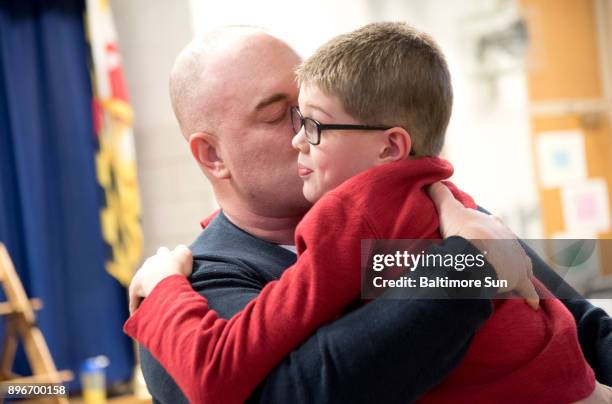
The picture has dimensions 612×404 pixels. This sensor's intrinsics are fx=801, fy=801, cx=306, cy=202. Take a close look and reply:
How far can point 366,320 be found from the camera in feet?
2.69

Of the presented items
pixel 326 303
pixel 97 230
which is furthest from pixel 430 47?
pixel 97 230

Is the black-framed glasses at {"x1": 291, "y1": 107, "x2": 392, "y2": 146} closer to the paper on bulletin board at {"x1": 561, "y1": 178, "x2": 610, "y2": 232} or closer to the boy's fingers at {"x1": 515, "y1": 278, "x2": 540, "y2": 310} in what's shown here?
the boy's fingers at {"x1": 515, "y1": 278, "x2": 540, "y2": 310}

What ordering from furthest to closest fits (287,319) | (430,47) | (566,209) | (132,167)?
(566,209) → (132,167) → (430,47) → (287,319)

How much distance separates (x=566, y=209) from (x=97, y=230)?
2894 mm

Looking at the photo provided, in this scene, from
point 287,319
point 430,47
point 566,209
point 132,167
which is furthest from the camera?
point 566,209

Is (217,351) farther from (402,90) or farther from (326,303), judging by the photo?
(402,90)

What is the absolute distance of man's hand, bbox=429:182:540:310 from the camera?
2.81 feet

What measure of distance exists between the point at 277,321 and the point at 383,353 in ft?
0.37

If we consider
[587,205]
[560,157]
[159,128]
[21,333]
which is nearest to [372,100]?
[21,333]

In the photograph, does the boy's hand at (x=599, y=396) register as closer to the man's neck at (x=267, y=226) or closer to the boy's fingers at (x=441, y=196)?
the boy's fingers at (x=441, y=196)

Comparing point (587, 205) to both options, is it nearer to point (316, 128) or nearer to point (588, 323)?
point (588, 323)

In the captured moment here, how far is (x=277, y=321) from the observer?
0.82 meters

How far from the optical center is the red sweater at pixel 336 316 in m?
0.82

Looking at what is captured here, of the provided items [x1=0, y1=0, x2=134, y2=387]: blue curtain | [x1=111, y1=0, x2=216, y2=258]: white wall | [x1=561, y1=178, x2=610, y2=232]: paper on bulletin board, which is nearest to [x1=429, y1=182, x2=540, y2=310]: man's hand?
[x1=111, y1=0, x2=216, y2=258]: white wall
